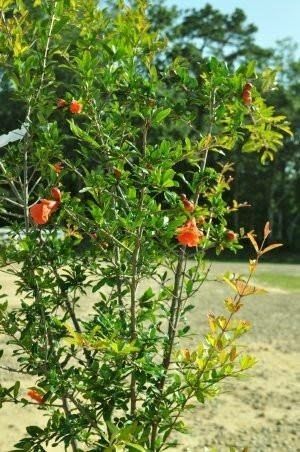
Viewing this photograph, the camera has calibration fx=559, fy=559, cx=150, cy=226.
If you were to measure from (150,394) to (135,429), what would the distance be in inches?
8.5

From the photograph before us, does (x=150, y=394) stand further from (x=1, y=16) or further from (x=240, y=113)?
(x=1, y=16)

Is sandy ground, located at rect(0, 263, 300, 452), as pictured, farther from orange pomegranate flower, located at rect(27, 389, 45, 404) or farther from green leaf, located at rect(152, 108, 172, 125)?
green leaf, located at rect(152, 108, 172, 125)

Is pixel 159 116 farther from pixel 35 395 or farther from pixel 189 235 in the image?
pixel 35 395

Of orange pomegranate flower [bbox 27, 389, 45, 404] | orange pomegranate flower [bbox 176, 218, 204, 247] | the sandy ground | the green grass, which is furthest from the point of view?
the green grass

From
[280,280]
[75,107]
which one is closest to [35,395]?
[75,107]

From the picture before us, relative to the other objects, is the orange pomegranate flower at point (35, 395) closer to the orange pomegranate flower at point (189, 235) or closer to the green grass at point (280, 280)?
the orange pomegranate flower at point (189, 235)

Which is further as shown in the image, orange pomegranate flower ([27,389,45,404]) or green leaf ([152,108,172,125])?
orange pomegranate flower ([27,389,45,404])

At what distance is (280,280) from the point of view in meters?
14.4

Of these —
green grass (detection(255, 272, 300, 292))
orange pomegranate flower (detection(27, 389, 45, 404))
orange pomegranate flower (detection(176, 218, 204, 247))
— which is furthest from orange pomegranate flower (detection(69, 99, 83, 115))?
green grass (detection(255, 272, 300, 292))

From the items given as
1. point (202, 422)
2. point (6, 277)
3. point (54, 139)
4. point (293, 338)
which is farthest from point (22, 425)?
point (6, 277)

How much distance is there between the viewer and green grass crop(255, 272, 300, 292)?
1314 centimetres

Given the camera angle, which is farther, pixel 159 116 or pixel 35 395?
pixel 35 395

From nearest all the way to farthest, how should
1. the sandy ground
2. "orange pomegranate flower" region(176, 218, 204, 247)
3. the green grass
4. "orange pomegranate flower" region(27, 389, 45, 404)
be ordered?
"orange pomegranate flower" region(176, 218, 204, 247) → "orange pomegranate flower" region(27, 389, 45, 404) → the sandy ground → the green grass

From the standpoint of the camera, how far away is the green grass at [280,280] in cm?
1314
